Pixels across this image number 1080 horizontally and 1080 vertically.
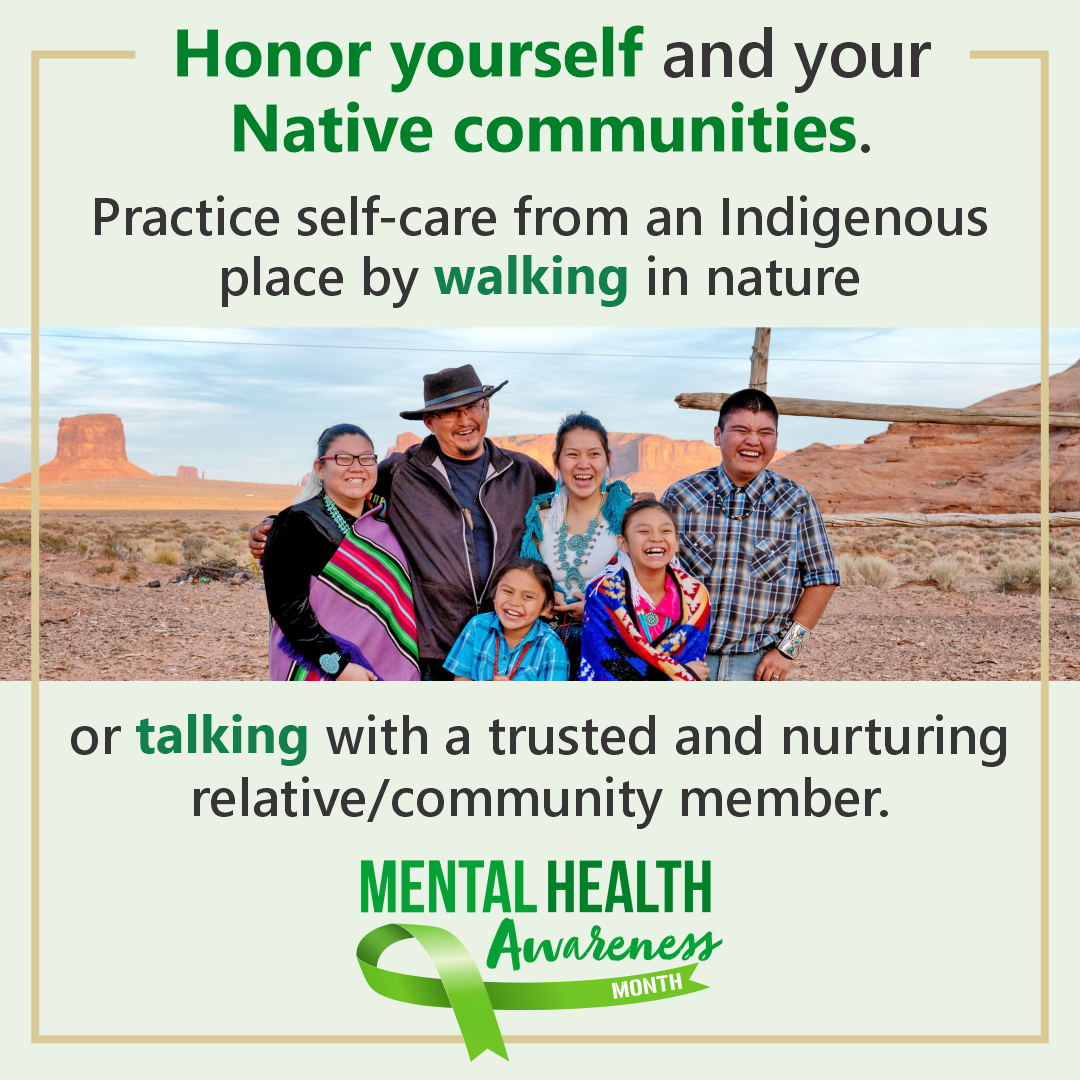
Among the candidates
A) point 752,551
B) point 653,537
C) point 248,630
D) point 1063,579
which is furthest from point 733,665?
point 1063,579

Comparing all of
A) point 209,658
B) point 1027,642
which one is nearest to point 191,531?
point 209,658

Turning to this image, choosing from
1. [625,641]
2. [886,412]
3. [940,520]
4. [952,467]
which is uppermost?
[952,467]

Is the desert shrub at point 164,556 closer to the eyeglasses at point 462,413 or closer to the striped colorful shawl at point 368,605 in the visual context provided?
the striped colorful shawl at point 368,605

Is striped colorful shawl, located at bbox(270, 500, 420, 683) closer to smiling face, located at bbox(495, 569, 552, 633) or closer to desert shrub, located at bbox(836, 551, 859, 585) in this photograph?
smiling face, located at bbox(495, 569, 552, 633)

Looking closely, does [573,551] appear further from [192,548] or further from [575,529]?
[192,548]

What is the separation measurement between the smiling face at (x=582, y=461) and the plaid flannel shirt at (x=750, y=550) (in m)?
0.32

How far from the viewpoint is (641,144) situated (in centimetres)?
345

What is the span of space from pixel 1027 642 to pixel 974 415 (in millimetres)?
2427

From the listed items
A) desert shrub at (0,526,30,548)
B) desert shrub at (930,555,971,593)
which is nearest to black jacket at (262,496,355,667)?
desert shrub at (930,555,971,593)

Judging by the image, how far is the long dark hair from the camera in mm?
3314

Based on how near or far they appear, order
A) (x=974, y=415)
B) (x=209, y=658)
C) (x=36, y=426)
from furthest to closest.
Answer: (x=209, y=658), (x=974, y=415), (x=36, y=426)

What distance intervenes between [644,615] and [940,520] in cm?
561
